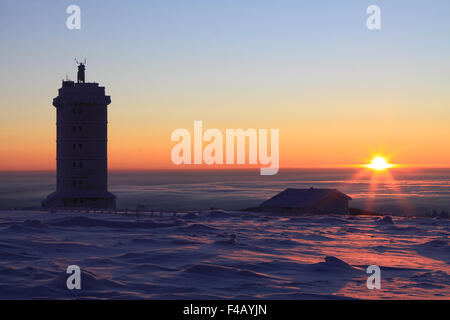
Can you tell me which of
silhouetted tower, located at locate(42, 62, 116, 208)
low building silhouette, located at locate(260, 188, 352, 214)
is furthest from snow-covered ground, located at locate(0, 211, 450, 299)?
silhouetted tower, located at locate(42, 62, 116, 208)

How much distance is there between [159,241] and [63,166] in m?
34.6

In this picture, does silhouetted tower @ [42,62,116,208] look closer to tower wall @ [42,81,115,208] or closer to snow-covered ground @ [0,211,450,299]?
tower wall @ [42,81,115,208]

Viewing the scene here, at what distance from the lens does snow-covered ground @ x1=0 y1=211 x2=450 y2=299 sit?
17.5 meters

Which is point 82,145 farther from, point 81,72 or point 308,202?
point 308,202

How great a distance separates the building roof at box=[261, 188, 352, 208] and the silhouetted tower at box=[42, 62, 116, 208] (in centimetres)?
1943

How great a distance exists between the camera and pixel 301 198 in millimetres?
51250

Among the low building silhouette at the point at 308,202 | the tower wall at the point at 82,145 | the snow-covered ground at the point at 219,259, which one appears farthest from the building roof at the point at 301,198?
the tower wall at the point at 82,145

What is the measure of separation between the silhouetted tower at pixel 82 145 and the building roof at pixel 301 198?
765 inches

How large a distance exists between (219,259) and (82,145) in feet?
130

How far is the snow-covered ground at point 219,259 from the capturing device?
57.5 feet

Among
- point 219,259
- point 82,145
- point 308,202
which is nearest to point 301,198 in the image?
point 308,202

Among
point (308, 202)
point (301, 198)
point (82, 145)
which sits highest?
point (82, 145)
